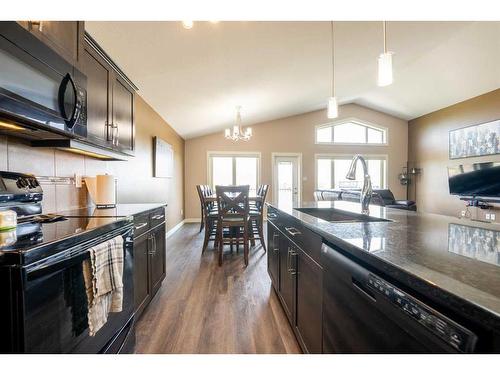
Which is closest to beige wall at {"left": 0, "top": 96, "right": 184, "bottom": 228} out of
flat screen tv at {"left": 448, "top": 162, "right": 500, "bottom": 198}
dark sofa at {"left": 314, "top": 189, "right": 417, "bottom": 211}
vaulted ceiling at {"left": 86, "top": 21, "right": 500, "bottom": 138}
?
vaulted ceiling at {"left": 86, "top": 21, "right": 500, "bottom": 138}

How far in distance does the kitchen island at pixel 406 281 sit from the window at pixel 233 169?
5.62 metres

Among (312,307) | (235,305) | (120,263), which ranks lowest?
(235,305)

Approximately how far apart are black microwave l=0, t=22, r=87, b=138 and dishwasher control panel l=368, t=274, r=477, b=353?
1537 mm

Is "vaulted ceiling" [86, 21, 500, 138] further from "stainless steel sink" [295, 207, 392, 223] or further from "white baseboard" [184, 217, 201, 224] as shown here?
"white baseboard" [184, 217, 201, 224]

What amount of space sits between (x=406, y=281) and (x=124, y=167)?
3.21 meters

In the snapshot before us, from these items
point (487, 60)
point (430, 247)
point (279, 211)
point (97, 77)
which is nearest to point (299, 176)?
point (487, 60)

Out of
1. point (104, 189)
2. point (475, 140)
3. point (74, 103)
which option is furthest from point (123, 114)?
point (475, 140)

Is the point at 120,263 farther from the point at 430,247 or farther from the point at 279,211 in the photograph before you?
the point at 430,247

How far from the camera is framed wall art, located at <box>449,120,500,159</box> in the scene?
4.94 m

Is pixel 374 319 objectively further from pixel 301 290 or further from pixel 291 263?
pixel 291 263

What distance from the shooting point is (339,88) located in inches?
211

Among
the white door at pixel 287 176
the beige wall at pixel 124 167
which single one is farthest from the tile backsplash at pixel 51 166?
the white door at pixel 287 176

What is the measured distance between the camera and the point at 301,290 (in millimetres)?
1510
